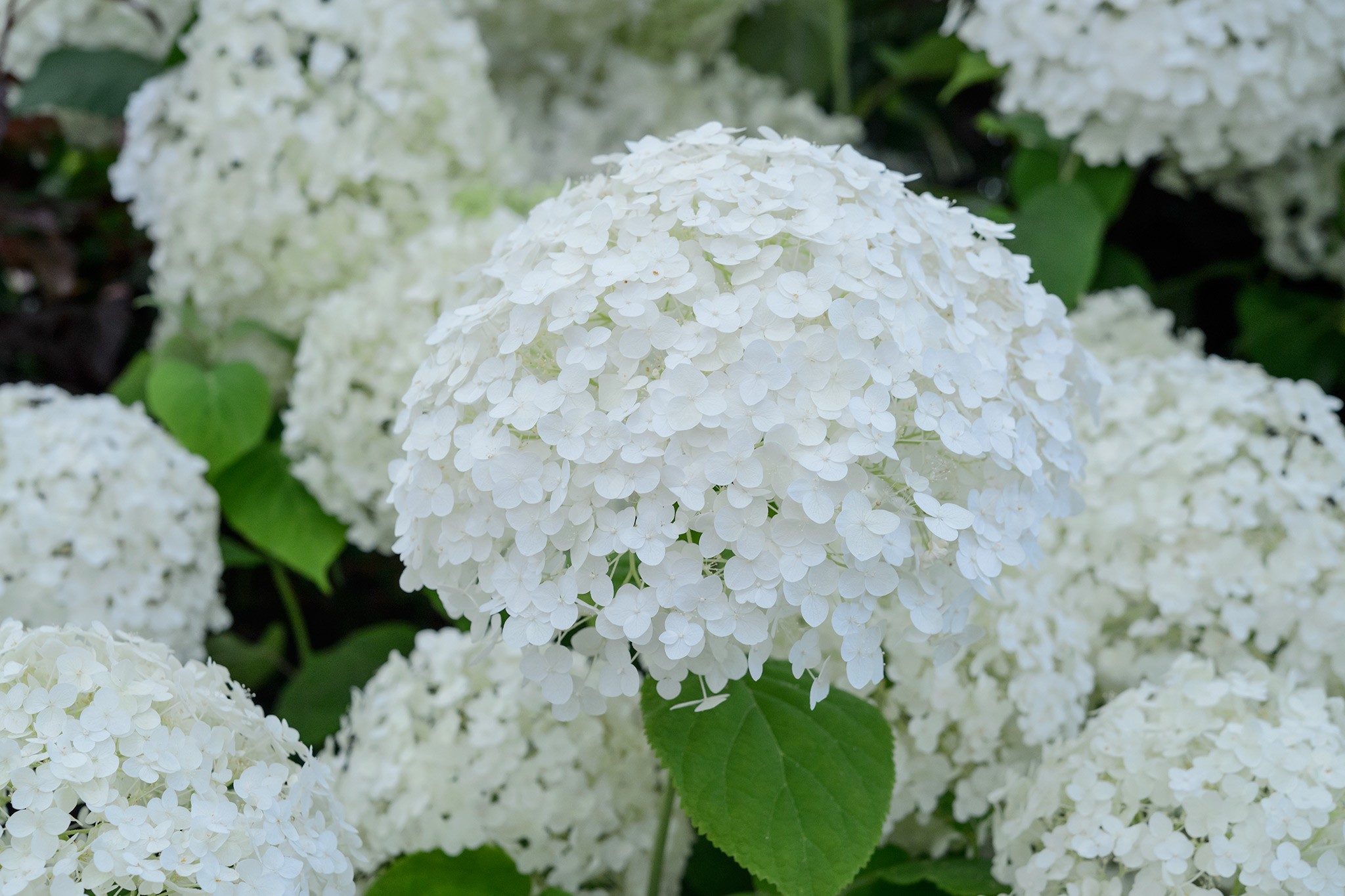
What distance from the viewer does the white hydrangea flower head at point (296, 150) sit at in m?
1.49

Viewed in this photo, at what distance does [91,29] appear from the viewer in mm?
1788

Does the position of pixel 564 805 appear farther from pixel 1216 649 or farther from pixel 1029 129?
pixel 1029 129

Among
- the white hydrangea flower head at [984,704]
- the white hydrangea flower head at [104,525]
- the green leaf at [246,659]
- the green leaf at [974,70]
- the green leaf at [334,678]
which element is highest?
the green leaf at [974,70]

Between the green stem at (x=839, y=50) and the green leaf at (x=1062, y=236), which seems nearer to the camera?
the green leaf at (x=1062, y=236)

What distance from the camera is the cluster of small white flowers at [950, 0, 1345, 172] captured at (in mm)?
1413

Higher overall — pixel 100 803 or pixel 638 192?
pixel 638 192

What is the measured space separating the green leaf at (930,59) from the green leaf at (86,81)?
1.13 metres

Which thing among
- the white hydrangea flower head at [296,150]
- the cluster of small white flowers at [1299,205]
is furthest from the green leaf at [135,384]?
the cluster of small white flowers at [1299,205]

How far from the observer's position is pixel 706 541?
0.69 m

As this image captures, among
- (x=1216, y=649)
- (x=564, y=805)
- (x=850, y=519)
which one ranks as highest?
(x=850, y=519)

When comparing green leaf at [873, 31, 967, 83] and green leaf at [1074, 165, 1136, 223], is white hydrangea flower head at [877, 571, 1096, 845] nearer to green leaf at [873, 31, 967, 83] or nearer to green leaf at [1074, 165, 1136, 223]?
green leaf at [1074, 165, 1136, 223]

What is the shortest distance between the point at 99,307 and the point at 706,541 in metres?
1.20

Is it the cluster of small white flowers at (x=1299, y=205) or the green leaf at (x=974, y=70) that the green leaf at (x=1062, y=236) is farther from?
the cluster of small white flowers at (x=1299, y=205)

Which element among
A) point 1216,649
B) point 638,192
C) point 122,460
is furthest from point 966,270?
point 122,460
